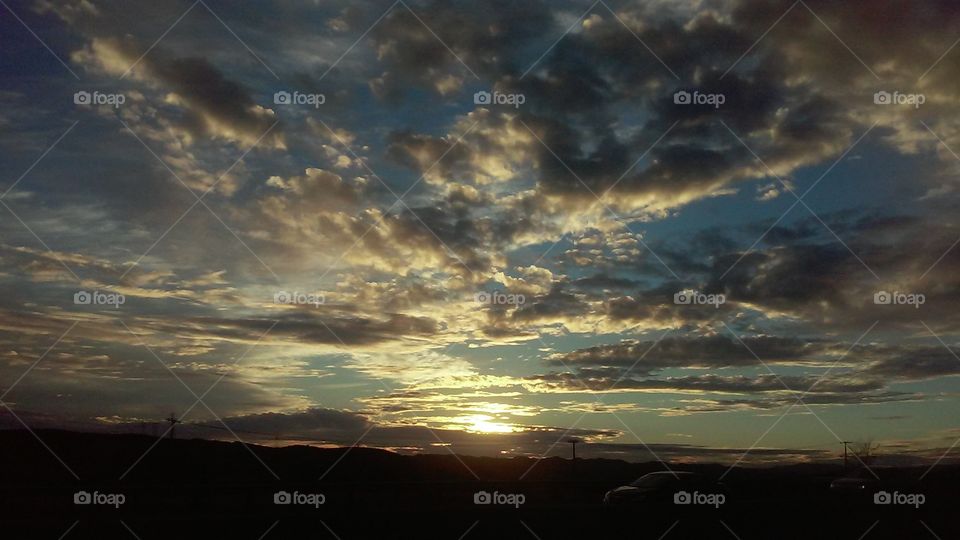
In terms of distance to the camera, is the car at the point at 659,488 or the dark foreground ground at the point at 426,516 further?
the car at the point at 659,488

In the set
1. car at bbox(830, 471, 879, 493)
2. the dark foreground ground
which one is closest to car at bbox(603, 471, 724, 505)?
the dark foreground ground

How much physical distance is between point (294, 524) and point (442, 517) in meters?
3.51

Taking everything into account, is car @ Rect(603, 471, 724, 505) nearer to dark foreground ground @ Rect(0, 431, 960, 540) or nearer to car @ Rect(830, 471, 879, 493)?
dark foreground ground @ Rect(0, 431, 960, 540)

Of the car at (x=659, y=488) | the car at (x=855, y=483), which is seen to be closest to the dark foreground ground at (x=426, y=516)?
the car at (x=659, y=488)

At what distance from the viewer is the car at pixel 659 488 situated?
91.1 feet

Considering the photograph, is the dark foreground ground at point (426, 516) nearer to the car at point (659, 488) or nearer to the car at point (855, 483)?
the car at point (659, 488)

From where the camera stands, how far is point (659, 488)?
91.9ft

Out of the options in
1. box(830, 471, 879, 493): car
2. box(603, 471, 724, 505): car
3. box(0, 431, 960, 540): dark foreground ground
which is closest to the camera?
box(0, 431, 960, 540): dark foreground ground

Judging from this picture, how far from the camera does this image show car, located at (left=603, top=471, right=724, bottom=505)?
27766 mm

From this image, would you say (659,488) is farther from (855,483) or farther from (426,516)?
(855,483)

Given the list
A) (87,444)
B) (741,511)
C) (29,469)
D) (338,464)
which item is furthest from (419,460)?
(741,511)

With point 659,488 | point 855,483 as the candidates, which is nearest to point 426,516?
point 659,488

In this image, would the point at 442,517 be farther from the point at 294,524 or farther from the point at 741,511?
the point at 741,511

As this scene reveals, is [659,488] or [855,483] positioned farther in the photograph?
[855,483]
